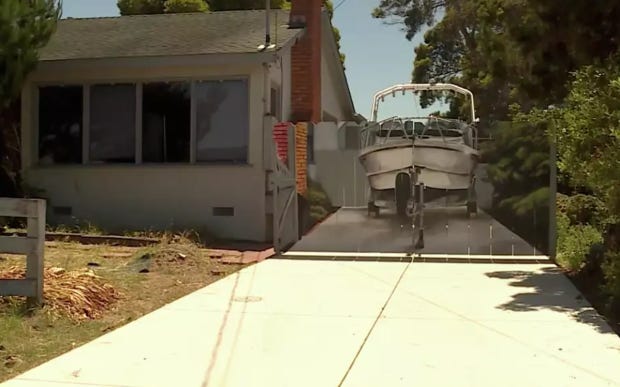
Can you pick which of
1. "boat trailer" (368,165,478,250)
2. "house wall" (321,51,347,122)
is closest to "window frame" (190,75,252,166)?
"boat trailer" (368,165,478,250)

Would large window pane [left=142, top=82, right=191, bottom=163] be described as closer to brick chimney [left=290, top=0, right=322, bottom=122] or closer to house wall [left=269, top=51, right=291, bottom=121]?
house wall [left=269, top=51, right=291, bottom=121]

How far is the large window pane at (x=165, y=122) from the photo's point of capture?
44.2 ft

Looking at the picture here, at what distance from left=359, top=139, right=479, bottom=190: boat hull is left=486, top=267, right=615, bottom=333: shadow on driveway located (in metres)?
2.29

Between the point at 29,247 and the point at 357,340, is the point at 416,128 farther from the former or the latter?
the point at 29,247

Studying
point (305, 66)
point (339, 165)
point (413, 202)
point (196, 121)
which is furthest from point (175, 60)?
point (413, 202)

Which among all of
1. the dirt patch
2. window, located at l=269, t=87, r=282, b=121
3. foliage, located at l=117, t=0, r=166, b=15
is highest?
foliage, located at l=117, t=0, r=166, b=15

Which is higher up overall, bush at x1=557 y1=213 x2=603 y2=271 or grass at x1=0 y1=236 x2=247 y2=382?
bush at x1=557 y1=213 x2=603 y2=271

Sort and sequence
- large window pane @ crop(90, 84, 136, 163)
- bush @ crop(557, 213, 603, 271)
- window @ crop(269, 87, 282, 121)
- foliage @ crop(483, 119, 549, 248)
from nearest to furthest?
bush @ crop(557, 213, 603, 271) < foliage @ crop(483, 119, 549, 248) < large window pane @ crop(90, 84, 136, 163) < window @ crop(269, 87, 282, 121)

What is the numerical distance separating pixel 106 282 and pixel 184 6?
Result: 20.8 m

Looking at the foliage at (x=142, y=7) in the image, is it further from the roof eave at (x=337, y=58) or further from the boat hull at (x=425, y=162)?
the boat hull at (x=425, y=162)

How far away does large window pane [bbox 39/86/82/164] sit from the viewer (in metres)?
14.0

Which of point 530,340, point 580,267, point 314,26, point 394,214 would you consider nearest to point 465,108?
point 314,26

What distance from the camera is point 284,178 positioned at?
12.5 m

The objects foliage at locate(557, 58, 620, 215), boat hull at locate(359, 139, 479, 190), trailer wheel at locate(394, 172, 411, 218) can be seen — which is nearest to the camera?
foliage at locate(557, 58, 620, 215)
